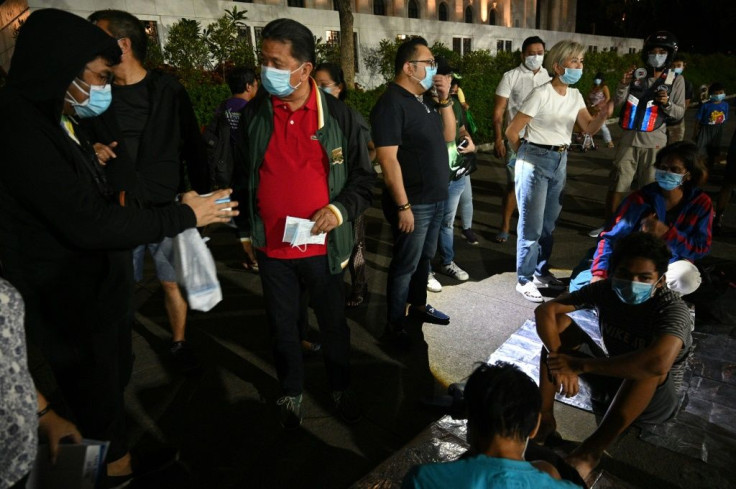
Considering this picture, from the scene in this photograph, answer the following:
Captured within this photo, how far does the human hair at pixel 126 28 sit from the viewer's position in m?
2.74

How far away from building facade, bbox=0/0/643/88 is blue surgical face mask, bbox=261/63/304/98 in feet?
46.7

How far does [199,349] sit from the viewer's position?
12.0 ft

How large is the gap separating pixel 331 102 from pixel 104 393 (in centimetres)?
174

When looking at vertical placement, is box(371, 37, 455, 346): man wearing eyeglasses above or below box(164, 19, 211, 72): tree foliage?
below

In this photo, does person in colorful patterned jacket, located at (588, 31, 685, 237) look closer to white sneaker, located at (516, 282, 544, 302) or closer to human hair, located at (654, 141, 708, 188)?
human hair, located at (654, 141, 708, 188)

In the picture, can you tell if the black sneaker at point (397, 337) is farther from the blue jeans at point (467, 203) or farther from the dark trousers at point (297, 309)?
the blue jeans at point (467, 203)

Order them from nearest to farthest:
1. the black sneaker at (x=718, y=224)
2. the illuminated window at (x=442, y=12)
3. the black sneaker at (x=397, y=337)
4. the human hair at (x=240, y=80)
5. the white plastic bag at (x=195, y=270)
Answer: the white plastic bag at (x=195, y=270) < the black sneaker at (x=397, y=337) < the human hair at (x=240, y=80) < the black sneaker at (x=718, y=224) < the illuminated window at (x=442, y=12)

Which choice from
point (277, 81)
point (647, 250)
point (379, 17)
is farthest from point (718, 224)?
point (379, 17)

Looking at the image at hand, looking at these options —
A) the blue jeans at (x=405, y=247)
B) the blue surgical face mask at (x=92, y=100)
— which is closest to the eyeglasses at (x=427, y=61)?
the blue jeans at (x=405, y=247)

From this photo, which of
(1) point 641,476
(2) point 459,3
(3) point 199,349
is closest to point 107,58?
(3) point 199,349

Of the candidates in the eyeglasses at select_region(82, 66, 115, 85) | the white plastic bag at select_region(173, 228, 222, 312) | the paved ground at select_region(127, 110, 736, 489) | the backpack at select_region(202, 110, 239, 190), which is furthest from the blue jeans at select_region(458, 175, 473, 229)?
the eyeglasses at select_region(82, 66, 115, 85)

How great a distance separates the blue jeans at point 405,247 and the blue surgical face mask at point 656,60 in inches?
132

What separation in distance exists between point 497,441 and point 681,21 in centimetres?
5444

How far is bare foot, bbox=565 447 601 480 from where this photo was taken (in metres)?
2.33
